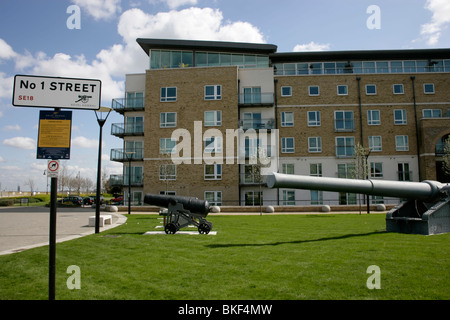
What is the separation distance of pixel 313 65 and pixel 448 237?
3325cm

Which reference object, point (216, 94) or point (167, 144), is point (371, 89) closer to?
point (216, 94)

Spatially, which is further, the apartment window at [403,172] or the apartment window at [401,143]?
the apartment window at [401,143]

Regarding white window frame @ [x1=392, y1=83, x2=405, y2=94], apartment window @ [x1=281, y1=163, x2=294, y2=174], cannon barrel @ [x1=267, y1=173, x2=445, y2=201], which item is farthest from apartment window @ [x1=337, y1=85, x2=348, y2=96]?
cannon barrel @ [x1=267, y1=173, x2=445, y2=201]

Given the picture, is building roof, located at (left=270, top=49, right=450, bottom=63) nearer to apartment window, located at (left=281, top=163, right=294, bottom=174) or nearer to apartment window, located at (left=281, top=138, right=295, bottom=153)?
apartment window, located at (left=281, top=138, right=295, bottom=153)

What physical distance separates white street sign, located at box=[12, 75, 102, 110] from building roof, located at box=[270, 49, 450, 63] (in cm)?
3736

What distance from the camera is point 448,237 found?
32.5ft

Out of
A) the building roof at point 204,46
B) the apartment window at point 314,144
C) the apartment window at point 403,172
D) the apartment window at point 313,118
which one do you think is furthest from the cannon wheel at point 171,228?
the apartment window at point 403,172

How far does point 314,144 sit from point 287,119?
391cm

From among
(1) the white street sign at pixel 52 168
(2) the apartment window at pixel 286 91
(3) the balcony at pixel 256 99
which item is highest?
(2) the apartment window at pixel 286 91

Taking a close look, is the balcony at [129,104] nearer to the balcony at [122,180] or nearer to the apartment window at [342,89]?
the balcony at [122,180]

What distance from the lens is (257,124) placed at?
35.7 meters

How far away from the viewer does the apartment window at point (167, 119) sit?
35.2m

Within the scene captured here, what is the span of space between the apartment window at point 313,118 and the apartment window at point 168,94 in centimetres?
1442
